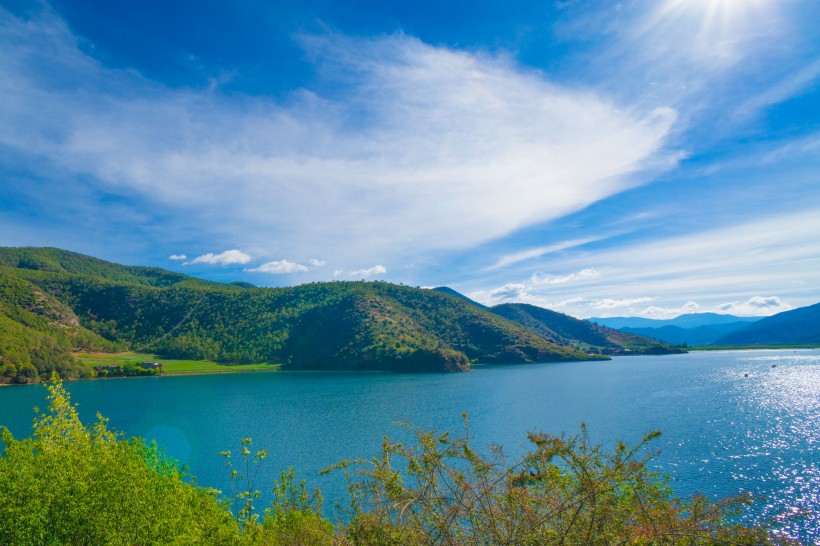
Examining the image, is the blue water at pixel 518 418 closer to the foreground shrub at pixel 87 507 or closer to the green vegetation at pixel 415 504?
the green vegetation at pixel 415 504

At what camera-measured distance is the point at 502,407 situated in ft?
249

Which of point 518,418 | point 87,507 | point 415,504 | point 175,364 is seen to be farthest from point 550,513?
point 175,364

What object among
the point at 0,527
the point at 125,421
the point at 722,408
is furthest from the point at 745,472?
the point at 125,421

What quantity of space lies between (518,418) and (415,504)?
58.4 m

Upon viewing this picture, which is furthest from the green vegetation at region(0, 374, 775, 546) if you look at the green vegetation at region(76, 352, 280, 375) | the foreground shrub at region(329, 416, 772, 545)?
the green vegetation at region(76, 352, 280, 375)

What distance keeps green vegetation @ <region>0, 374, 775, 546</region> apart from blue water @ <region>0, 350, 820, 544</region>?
22.5ft

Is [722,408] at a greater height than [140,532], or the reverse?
[140,532]

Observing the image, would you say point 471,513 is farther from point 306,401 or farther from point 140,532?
point 306,401

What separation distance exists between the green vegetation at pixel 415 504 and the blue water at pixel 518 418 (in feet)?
22.5

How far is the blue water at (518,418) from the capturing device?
38781mm

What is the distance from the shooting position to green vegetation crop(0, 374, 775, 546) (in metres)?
8.16

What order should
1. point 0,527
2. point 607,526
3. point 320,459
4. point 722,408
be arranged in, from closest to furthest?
point 607,526 → point 0,527 → point 320,459 → point 722,408

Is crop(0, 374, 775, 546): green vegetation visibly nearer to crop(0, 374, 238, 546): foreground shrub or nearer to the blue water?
crop(0, 374, 238, 546): foreground shrub

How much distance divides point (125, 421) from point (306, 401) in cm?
3238
